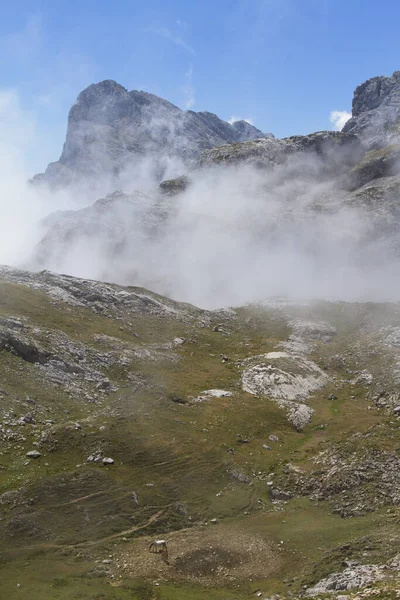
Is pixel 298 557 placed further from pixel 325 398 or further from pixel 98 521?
pixel 325 398

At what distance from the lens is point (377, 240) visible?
199875 millimetres

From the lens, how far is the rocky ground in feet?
134

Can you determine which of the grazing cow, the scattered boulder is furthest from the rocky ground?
the grazing cow

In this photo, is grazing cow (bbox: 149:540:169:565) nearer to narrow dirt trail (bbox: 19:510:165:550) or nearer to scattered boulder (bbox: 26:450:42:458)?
narrow dirt trail (bbox: 19:510:165:550)

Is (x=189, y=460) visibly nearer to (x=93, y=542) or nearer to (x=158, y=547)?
(x=158, y=547)

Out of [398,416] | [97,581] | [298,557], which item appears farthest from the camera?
[398,416]

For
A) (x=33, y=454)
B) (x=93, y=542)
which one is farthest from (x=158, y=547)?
(x=33, y=454)

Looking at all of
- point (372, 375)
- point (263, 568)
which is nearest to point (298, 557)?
point (263, 568)

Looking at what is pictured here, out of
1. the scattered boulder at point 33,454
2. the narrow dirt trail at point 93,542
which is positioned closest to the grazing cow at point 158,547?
the narrow dirt trail at point 93,542

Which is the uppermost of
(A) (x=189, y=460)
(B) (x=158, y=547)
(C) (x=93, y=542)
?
(A) (x=189, y=460)

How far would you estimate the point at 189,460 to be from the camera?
63.4 m

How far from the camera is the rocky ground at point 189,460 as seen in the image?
4094 centimetres

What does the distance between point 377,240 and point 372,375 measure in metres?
117

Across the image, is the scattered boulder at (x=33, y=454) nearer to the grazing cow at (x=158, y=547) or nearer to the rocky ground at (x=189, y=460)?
the rocky ground at (x=189, y=460)
